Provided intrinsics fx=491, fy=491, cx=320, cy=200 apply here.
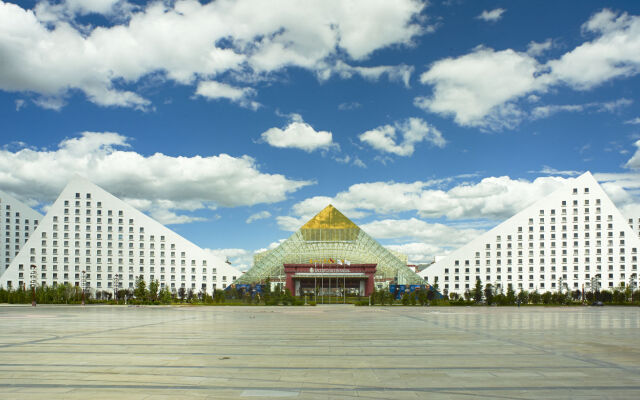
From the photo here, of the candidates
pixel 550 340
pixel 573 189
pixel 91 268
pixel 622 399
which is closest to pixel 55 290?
pixel 91 268

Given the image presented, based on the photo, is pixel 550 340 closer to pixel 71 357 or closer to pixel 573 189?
pixel 71 357

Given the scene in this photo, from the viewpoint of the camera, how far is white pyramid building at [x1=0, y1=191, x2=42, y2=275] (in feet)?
524

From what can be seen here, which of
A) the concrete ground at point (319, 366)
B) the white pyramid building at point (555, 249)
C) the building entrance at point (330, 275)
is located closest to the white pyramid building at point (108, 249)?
the building entrance at point (330, 275)

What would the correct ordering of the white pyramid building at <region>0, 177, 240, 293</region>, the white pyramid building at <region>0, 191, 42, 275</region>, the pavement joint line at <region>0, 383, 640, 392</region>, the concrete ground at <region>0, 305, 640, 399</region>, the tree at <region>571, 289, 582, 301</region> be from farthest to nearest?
1. the white pyramid building at <region>0, 191, 42, 275</region>
2. the white pyramid building at <region>0, 177, 240, 293</region>
3. the tree at <region>571, 289, 582, 301</region>
4. the pavement joint line at <region>0, 383, 640, 392</region>
5. the concrete ground at <region>0, 305, 640, 399</region>

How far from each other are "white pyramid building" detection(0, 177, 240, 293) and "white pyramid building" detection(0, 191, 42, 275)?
156 ft

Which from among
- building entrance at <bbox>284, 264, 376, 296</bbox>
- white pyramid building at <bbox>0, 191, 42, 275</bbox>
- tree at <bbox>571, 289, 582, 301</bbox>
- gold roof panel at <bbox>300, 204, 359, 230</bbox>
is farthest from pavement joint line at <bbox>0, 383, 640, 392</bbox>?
white pyramid building at <bbox>0, 191, 42, 275</bbox>

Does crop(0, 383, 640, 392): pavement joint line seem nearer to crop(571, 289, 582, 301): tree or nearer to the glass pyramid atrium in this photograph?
the glass pyramid atrium

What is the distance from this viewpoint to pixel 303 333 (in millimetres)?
28922

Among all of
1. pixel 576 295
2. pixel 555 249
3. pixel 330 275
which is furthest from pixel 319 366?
pixel 555 249

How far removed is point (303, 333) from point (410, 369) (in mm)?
13705

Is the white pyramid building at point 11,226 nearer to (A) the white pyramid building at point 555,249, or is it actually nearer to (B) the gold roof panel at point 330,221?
(B) the gold roof panel at point 330,221

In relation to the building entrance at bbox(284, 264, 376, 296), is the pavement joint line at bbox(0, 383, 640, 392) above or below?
above

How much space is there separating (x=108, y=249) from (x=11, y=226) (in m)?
58.3

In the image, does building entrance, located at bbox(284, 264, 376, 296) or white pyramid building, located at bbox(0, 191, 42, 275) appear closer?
building entrance, located at bbox(284, 264, 376, 296)
